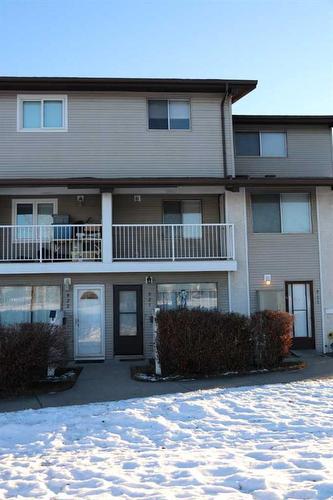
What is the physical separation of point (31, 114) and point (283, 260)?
902 cm

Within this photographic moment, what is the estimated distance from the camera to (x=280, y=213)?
16062 mm

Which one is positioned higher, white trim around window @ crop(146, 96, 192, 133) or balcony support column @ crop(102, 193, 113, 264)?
white trim around window @ crop(146, 96, 192, 133)

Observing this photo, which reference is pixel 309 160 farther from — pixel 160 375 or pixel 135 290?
pixel 160 375

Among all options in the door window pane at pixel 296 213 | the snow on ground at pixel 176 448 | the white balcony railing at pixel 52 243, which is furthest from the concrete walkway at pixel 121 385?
the door window pane at pixel 296 213

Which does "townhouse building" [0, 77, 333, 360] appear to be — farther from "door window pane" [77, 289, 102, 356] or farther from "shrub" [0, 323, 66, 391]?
"shrub" [0, 323, 66, 391]

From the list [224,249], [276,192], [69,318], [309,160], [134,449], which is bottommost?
[134,449]

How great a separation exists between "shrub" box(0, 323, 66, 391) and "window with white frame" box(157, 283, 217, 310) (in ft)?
14.6

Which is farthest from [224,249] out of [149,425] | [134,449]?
[134,449]

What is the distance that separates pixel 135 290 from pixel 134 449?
9.13 meters

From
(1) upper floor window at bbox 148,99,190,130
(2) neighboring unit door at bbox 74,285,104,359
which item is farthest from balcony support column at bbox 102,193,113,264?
(1) upper floor window at bbox 148,99,190,130

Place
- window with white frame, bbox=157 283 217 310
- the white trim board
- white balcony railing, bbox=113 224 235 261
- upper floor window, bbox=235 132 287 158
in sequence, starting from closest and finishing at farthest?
1. the white trim board
2. window with white frame, bbox=157 283 217 310
3. white balcony railing, bbox=113 224 235 261
4. upper floor window, bbox=235 132 287 158

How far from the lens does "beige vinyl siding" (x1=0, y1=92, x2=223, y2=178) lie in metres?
15.8

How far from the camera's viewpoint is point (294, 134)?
17781mm

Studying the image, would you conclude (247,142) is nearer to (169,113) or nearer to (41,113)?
(169,113)
